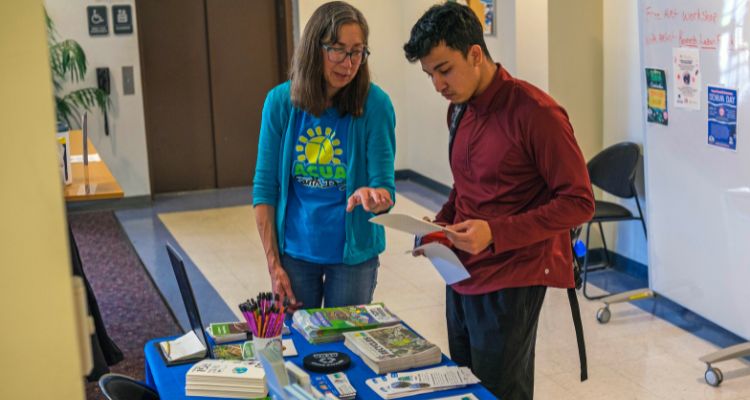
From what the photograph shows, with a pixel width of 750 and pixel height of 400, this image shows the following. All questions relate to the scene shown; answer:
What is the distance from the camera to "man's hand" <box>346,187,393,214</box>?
2711mm

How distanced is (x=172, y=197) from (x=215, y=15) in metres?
1.74

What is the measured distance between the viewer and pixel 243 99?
8609mm

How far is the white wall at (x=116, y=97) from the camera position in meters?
7.68

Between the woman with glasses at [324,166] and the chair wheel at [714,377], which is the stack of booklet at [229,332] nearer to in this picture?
the woman with glasses at [324,166]

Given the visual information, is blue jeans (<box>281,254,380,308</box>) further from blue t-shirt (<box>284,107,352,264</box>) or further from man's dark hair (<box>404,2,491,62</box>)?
man's dark hair (<box>404,2,491,62</box>)

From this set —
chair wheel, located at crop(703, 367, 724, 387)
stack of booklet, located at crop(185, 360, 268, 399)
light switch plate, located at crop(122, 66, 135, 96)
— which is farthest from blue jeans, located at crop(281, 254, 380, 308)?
light switch plate, located at crop(122, 66, 135, 96)

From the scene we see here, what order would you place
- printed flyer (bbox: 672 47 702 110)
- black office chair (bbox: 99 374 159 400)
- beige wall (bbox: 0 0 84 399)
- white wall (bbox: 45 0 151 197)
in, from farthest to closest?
white wall (bbox: 45 0 151 197) < printed flyer (bbox: 672 47 702 110) < black office chair (bbox: 99 374 159 400) < beige wall (bbox: 0 0 84 399)

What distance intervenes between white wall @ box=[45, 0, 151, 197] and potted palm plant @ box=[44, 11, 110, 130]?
10 cm

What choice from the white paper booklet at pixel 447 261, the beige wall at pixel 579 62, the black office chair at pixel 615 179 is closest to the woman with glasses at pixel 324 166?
the white paper booklet at pixel 447 261

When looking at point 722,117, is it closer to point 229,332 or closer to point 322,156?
point 322,156

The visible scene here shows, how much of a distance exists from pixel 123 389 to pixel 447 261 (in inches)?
38.4

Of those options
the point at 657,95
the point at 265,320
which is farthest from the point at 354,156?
the point at 657,95

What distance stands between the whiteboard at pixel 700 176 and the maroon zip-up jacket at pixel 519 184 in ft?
6.22

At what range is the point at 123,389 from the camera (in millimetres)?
2516
